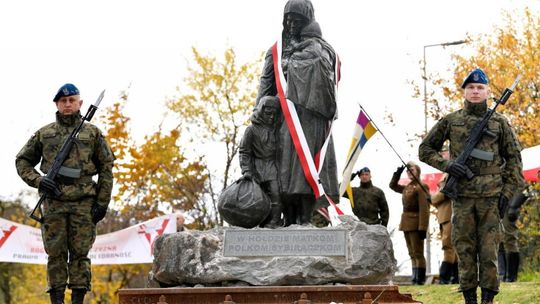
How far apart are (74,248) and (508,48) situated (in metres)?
23.1

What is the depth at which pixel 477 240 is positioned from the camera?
11.3 metres

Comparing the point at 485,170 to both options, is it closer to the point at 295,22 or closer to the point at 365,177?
the point at 295,22

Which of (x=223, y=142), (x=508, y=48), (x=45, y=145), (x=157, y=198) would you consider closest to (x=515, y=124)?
(x=508, y=48)

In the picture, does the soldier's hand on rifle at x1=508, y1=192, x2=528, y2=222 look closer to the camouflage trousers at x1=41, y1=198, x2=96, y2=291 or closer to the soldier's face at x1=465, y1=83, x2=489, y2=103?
the soldier's face at x1=465, y1=83, x2=489, y2=103

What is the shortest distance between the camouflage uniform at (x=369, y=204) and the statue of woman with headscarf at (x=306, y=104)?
4.08 metres

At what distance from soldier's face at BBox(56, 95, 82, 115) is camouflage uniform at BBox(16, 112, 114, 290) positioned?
2.1 inches

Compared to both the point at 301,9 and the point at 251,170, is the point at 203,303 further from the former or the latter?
the point at 301,9

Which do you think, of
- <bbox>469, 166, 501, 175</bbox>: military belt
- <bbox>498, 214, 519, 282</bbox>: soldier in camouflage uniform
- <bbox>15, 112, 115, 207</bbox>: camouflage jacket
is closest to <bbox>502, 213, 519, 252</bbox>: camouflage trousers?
<bbox>498, 214, 519, 282</bbox>: soldier in camouflage uniform

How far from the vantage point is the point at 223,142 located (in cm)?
3117

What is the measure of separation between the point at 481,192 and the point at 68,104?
4.15 meters

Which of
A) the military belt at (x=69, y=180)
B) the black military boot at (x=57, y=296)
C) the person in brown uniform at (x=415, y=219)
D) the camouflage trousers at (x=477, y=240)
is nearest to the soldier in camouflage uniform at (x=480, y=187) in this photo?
the camouflage trousers at (x=477, y=240)

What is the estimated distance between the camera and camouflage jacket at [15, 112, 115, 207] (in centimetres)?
1153

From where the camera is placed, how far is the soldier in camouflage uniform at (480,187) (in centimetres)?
1117

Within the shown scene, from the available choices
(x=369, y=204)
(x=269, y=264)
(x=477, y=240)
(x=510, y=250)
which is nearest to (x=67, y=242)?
(x=269, y=264)
